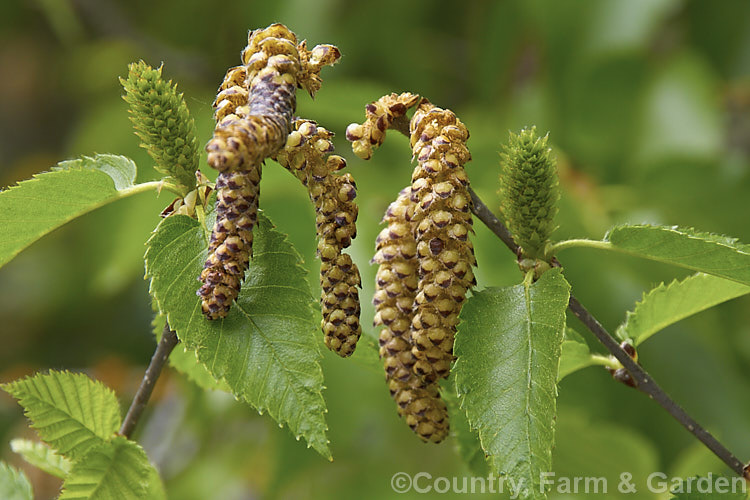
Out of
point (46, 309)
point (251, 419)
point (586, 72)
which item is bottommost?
point (251, 419)

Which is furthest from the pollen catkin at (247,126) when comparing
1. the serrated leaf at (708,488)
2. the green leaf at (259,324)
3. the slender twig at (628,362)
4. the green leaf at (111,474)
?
the serrated leaf at (708,488)

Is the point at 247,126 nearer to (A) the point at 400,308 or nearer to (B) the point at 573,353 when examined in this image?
(A) the point at 400,308

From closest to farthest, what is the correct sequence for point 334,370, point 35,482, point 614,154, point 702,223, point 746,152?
point 334,370
point 35,482
point 702,223
point 614,154
point 746,152

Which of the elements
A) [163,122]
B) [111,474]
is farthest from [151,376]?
[163,122]

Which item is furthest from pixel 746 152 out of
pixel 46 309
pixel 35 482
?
pixel 46 309

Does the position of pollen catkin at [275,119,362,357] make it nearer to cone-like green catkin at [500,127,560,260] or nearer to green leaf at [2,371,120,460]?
cone-like green catkin at [500,127,560,260]

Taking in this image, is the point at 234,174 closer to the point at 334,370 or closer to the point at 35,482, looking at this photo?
the point at 334,370

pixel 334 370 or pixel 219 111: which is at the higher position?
pixel 334 370

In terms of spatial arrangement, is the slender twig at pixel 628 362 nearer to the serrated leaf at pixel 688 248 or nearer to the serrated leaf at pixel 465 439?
the serrated leaf at pixel 688 248
